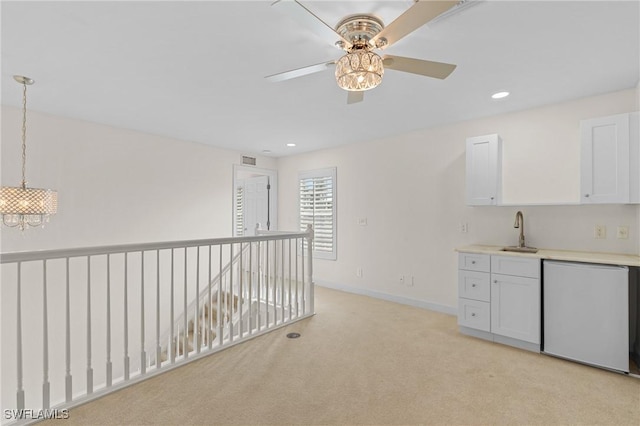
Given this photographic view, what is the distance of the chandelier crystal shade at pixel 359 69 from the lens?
1615 mm

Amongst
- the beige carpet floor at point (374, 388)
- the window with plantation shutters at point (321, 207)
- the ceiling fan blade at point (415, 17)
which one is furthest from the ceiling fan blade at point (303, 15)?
the window with plantation shutters at point (321, 207)

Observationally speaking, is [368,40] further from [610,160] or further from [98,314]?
[98,314]

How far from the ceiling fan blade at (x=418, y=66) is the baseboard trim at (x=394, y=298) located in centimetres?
307

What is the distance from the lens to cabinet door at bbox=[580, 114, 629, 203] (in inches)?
104

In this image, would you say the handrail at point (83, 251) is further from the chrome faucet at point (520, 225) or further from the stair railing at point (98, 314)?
the chrome faucet at point (520, 225)

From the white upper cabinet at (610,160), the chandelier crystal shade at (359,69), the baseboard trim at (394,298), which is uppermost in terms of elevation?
the chandelier crystal shade at (359,69)

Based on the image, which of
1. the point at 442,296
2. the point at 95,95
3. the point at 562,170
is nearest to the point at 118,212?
the point at 95,95

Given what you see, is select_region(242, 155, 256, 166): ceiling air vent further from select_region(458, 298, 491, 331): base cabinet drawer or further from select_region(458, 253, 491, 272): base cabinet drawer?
select_region(458, 298, 491, 331): base cabinet drawer

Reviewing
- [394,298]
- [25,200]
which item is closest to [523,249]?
[394,298]

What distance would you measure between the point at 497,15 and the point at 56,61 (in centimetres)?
305

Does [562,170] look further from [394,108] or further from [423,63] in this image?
[423,63]

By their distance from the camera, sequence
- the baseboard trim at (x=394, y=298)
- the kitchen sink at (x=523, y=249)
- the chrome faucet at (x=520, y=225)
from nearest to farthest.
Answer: the kitchen sink at (x=523, y=249)
the chrome faucet at (x=520, y=225)
the baseboard trim at (x=394, y=298)

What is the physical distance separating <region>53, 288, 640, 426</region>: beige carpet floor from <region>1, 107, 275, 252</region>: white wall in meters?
2.40

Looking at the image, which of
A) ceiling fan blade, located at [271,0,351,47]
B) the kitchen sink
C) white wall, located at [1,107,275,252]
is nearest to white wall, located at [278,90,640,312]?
the kitchen sink
